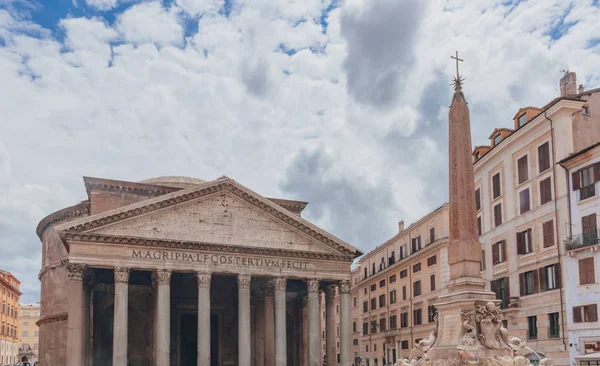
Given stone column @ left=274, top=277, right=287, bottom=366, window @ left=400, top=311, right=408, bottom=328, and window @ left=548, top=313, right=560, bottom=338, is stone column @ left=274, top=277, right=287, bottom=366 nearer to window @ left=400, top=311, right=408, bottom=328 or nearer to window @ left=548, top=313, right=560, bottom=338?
window @ left=548, top=313, right=560, bottom=338

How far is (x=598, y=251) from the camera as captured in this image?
82.4 ft

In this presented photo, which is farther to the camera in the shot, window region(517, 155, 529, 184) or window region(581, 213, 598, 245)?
window region(517, 155, 529, 184)

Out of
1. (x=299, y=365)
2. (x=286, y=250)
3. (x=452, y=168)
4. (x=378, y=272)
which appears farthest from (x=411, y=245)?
(x=452, y=168)

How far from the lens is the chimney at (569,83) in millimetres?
30906

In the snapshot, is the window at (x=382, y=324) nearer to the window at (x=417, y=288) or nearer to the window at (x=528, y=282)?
the window at (x=417, y=288)

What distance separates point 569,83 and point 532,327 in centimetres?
1116

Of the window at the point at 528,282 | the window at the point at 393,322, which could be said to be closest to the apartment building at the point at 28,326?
the window at the point at 393,322

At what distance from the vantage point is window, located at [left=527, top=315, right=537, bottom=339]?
2923 centimetres

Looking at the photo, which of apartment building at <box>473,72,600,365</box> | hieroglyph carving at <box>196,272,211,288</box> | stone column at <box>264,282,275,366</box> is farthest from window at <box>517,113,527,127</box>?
hieroglyph carving at <box>196,272,211,288</box>

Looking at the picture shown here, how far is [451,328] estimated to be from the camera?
11828 millimetres

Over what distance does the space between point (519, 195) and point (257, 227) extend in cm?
1336

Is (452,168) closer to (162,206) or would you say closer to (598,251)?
(598,251)

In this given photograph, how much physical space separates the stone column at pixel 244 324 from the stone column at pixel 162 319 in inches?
145

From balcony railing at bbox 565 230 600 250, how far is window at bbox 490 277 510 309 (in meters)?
5.54
